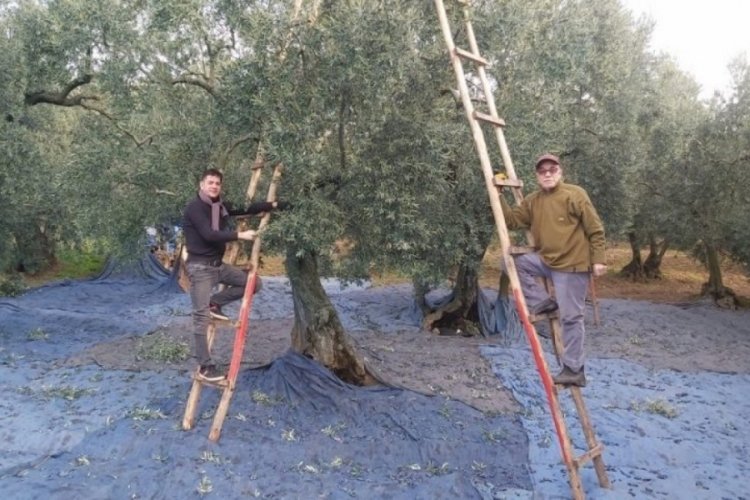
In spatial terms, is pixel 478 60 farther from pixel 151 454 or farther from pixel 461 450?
pixel 151 454

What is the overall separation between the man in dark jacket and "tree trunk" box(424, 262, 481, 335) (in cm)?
949

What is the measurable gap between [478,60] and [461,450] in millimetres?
4909

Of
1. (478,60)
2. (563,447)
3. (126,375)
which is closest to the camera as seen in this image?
(563,447)

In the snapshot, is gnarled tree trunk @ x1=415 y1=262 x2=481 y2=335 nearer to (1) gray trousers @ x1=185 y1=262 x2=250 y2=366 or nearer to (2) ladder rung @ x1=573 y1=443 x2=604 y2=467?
(1) gray trousers @ x1=185 y1=262 x2=250 y2=366

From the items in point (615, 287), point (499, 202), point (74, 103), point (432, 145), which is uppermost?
point (74, 103)

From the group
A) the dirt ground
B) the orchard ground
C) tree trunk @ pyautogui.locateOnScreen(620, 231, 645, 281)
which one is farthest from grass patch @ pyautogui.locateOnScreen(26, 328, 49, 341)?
tree trunk @ pyautogui.locateOnScreen(620, 231, 645, 281)

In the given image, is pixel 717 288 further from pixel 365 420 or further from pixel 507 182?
pixel 507 182

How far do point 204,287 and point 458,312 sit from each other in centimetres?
1019

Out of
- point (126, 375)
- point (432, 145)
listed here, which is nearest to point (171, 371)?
point (126, 375)

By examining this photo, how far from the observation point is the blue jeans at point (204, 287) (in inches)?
298

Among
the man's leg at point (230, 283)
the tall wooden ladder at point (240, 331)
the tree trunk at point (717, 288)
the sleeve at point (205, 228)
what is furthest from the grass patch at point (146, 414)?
the tree trunk at point (717, 288)

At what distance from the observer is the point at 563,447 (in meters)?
6.58

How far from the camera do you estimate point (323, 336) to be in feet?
34.8

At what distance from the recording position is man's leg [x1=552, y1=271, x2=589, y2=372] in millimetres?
6590
